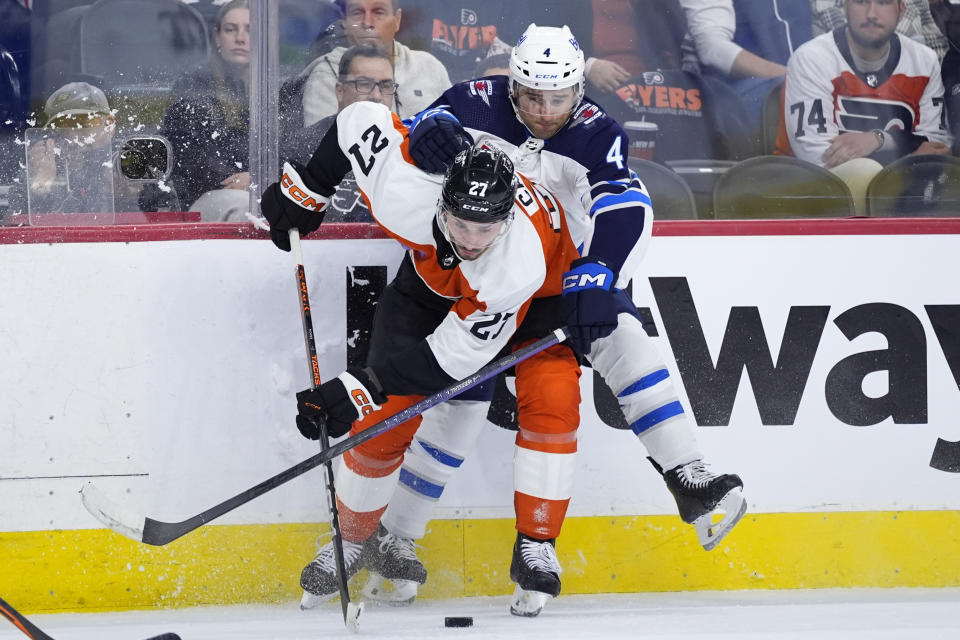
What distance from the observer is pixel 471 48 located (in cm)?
276

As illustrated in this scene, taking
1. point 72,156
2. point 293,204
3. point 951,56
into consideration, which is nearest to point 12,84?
point 72,156

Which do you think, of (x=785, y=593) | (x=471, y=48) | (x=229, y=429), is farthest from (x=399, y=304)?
(x=785, y=593)

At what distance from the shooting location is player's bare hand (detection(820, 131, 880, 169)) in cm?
282

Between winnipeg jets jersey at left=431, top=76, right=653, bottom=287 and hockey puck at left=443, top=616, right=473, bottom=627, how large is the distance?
0.83 m

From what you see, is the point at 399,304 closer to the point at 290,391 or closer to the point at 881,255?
the point at 290,391

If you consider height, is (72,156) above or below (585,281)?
above

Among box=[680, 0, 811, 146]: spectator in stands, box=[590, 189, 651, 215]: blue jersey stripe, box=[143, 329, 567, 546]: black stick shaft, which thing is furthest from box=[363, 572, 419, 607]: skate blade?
box=[680, 0, 811, 146]: spectator in stands

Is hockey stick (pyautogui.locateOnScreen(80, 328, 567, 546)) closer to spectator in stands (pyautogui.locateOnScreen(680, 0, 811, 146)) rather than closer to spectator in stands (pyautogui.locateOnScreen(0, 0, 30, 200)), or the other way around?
spectator in stands (pyautogui.locateOnScreen(0, 0, 30, 200))

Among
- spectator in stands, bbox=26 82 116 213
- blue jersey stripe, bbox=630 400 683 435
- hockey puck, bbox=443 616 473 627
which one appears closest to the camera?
hockey puck, bbox=443 616 473 627

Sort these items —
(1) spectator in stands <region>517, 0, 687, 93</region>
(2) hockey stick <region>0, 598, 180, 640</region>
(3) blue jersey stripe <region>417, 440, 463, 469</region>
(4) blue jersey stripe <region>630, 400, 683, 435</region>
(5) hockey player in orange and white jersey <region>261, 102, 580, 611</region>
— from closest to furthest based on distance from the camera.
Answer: (2) hockey stick <region>0, 598, 180, 640</region> → (5) hockey player in orange and white jersey <region>261, 102, 580, 611</region> → (4) blue jersey stripe <region>630, 400, 683, 435</region> → (3) blue jersey stripe <region>417, 440, 463, 469</region> → (1) spectator in stands <region>517, 0, 687, 93</region>

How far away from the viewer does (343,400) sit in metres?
2.15

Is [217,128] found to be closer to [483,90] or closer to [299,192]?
[299,192]

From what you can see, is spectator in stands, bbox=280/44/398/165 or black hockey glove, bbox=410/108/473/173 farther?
spectator in stands, bbox=280/44/398/165

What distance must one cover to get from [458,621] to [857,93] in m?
1.87
